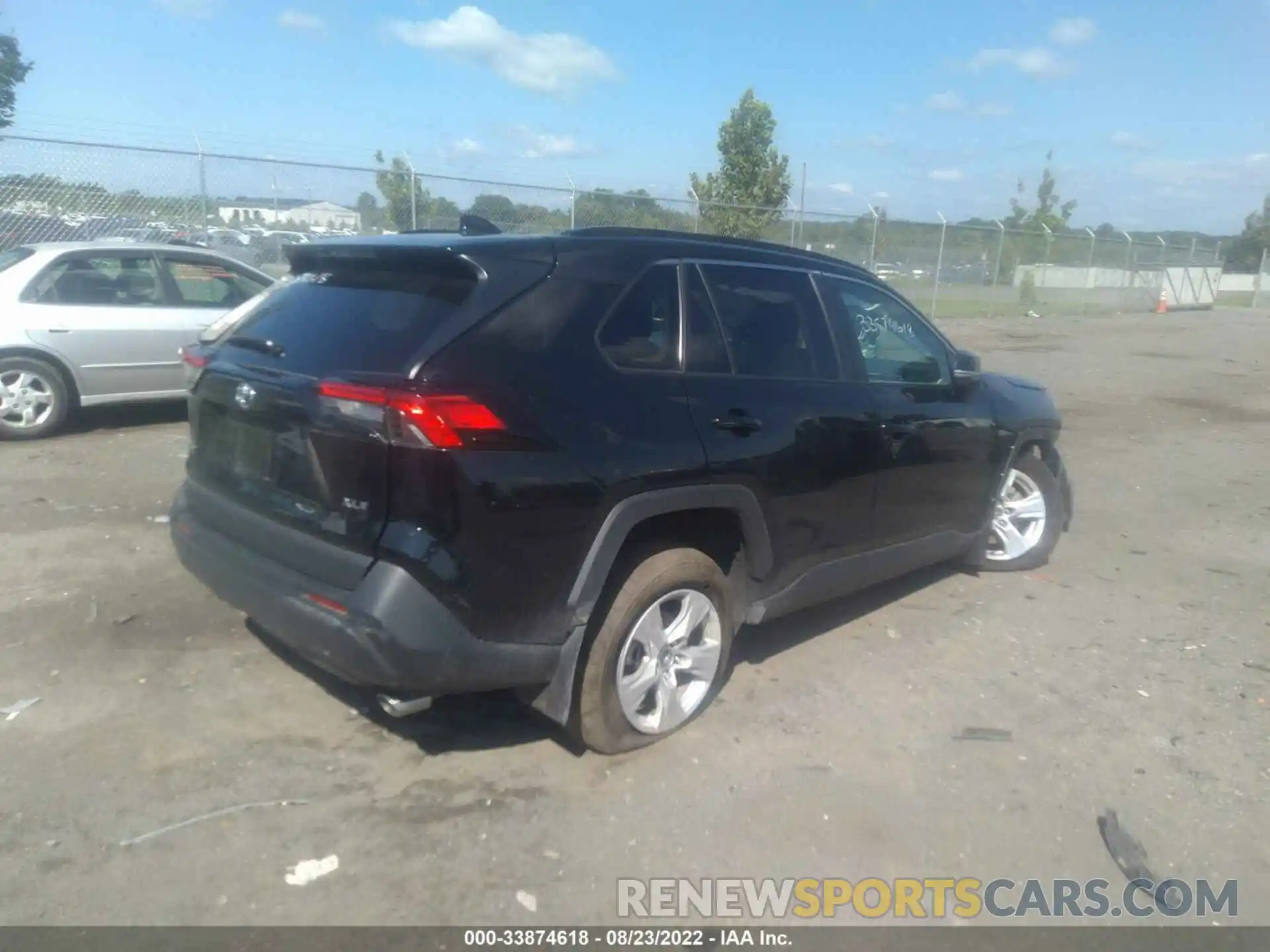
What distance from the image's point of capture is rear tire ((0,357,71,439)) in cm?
781

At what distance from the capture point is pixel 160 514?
6.23 m

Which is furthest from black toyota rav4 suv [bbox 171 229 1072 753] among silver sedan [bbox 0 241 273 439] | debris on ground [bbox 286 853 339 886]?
silver sedan [bbox 0 241 273 439]

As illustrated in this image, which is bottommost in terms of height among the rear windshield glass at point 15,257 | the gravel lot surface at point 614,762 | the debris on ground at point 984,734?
the debris on ground at point 984,734

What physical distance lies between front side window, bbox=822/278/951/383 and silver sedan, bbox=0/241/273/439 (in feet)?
18.9

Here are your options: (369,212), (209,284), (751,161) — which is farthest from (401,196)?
(751,161)

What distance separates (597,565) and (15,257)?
7.18 m

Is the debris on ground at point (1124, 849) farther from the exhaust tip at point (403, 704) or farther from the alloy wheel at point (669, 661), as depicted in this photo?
the exhaust tip at point (403, 704)

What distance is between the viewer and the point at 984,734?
4.00 meters

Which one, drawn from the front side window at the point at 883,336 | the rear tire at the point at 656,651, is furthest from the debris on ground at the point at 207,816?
the front side window at the point at 883,336

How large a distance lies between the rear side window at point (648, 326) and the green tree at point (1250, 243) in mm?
78886

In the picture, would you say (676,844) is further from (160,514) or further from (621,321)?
(160,514)

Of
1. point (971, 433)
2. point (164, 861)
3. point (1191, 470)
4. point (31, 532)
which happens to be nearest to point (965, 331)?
point (1191, 470)

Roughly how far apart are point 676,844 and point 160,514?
175 inches

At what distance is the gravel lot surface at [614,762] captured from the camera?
300 cm
